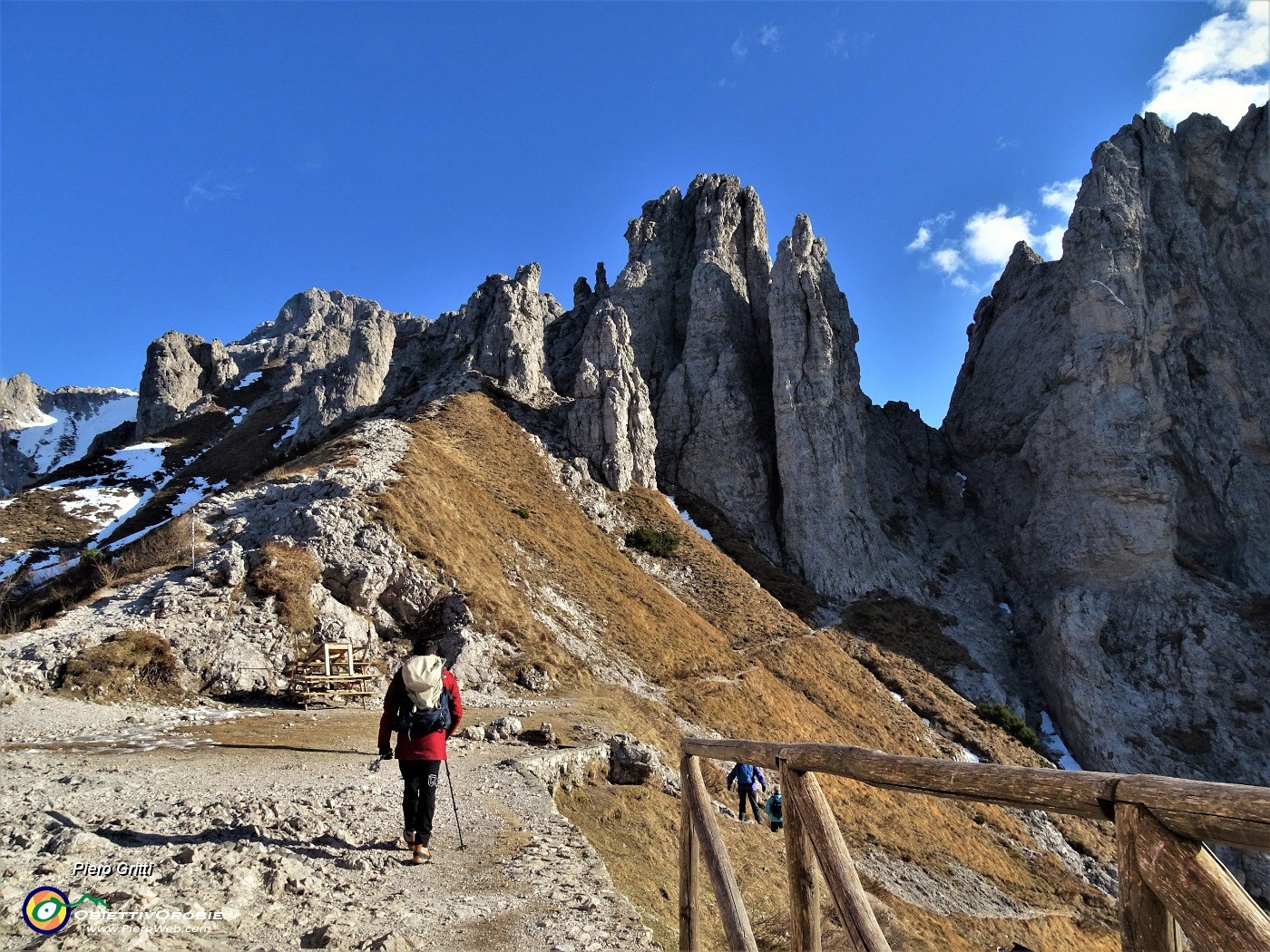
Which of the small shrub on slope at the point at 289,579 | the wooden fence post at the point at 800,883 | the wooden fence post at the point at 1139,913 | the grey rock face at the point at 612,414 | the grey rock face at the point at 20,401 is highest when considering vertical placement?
the grey rock face at the point at 20,401

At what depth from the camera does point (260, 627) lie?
69.1 feet

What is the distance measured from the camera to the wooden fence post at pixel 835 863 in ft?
10.6

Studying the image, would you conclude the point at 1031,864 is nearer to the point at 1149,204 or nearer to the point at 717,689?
the point at 717,689

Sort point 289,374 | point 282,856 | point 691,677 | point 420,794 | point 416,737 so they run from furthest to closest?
point 289,374 → point 691,677 → point 416,737 → point 420,794 → point 282,856

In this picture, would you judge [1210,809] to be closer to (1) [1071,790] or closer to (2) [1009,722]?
(1) [1071,790]

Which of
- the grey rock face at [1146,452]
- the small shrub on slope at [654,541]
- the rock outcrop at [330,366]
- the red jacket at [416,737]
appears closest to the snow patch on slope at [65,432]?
the rock outcrop at [330,366]

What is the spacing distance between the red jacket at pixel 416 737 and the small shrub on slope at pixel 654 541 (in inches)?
1469

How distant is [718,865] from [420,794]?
4.47m

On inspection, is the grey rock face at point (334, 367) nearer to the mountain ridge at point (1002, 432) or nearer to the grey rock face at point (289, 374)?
the grey rock face at point (289, 374)

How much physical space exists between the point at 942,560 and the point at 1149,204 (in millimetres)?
38443

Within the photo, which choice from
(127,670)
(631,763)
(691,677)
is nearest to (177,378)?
(691,677)

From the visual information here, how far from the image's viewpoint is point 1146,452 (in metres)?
55.0

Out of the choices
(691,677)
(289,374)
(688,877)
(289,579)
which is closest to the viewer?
(688,877)

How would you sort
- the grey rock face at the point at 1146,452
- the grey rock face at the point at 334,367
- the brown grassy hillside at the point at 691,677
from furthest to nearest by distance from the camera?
the grey rock face at the point at 334,367
the grey rock face at the point at 1146,452
the brown grassy hillside at the point at 691,677
